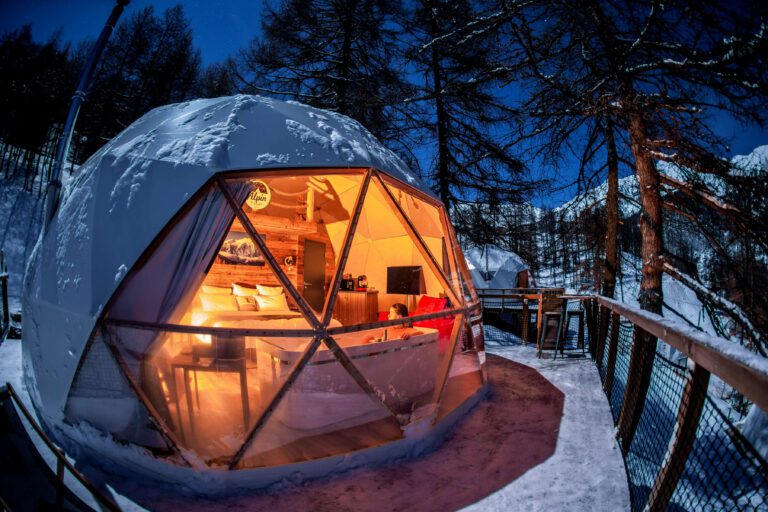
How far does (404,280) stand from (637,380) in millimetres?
5316

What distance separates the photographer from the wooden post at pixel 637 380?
309 cm

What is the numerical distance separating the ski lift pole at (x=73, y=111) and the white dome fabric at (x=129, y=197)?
1.46 meters

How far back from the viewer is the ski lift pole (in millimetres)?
5375

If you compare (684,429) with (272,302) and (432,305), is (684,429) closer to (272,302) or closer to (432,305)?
(432,305)

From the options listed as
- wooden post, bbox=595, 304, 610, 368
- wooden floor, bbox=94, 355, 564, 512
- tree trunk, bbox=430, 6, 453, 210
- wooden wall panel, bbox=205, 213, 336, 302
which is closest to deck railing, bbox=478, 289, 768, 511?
wooden floor, bbox=94, 355, 564, 512

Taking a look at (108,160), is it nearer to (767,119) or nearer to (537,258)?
(767,119)

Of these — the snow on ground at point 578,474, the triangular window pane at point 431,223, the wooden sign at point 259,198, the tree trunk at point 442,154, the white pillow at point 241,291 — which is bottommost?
the snow on ground at point 578,474

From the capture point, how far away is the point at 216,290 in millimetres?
7859

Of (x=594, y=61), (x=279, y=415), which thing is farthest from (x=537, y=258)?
(x=279, y=415)

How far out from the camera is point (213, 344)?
10.3ft

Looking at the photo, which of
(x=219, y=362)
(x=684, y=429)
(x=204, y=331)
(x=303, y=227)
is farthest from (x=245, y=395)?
(x=303, y=227)

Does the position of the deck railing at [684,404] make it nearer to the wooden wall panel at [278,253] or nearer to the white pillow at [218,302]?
the wooden wall panel at [278,253]

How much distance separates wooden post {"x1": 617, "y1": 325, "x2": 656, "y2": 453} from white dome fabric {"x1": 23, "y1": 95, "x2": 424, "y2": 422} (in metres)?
2.93

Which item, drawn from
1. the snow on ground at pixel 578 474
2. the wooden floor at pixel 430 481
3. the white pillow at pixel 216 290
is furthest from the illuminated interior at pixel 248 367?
the white pillow at pixel 216 290
